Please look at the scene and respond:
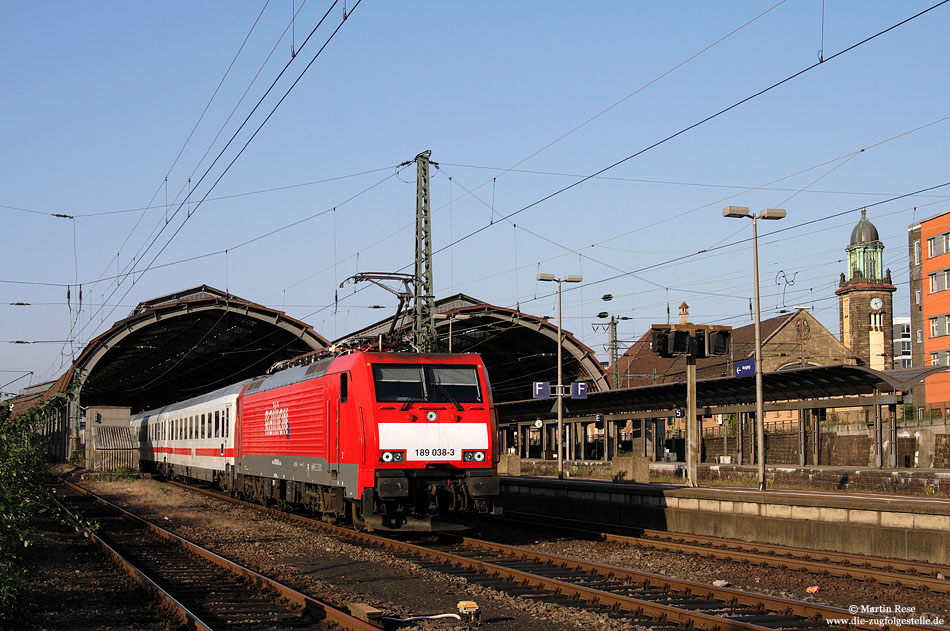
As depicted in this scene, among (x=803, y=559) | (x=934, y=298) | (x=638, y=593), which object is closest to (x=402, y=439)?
(x=638, y=593)

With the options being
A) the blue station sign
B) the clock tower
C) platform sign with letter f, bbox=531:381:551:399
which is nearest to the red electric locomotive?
the blue station sign

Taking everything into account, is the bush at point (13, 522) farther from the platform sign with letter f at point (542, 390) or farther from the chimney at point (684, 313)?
the chimney at point (684, 313)

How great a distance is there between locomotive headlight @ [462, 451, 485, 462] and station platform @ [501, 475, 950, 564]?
17.0 feet

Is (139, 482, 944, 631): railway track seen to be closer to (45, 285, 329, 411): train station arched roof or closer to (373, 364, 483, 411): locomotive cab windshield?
(373, 364, 483, 411): locomotive cab windshield

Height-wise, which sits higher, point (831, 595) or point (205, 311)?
point (205, 311)

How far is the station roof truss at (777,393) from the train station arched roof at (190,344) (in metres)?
17.9

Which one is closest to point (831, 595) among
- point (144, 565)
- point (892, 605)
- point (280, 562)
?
point (892, 605)

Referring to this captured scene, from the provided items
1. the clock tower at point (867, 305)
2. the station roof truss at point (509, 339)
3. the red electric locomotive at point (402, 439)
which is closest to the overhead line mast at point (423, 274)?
the station roof truss at point (509, 339)

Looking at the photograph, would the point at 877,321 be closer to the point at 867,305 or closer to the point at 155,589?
the point at 867,305

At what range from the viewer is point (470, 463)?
57.5 feet

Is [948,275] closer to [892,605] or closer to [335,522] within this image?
[335,522]

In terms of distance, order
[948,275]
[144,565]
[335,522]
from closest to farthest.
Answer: [144,565], [335,522], [948,275]

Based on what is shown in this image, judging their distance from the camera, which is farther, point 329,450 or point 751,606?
point 329,450

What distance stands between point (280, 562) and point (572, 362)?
129 feet
